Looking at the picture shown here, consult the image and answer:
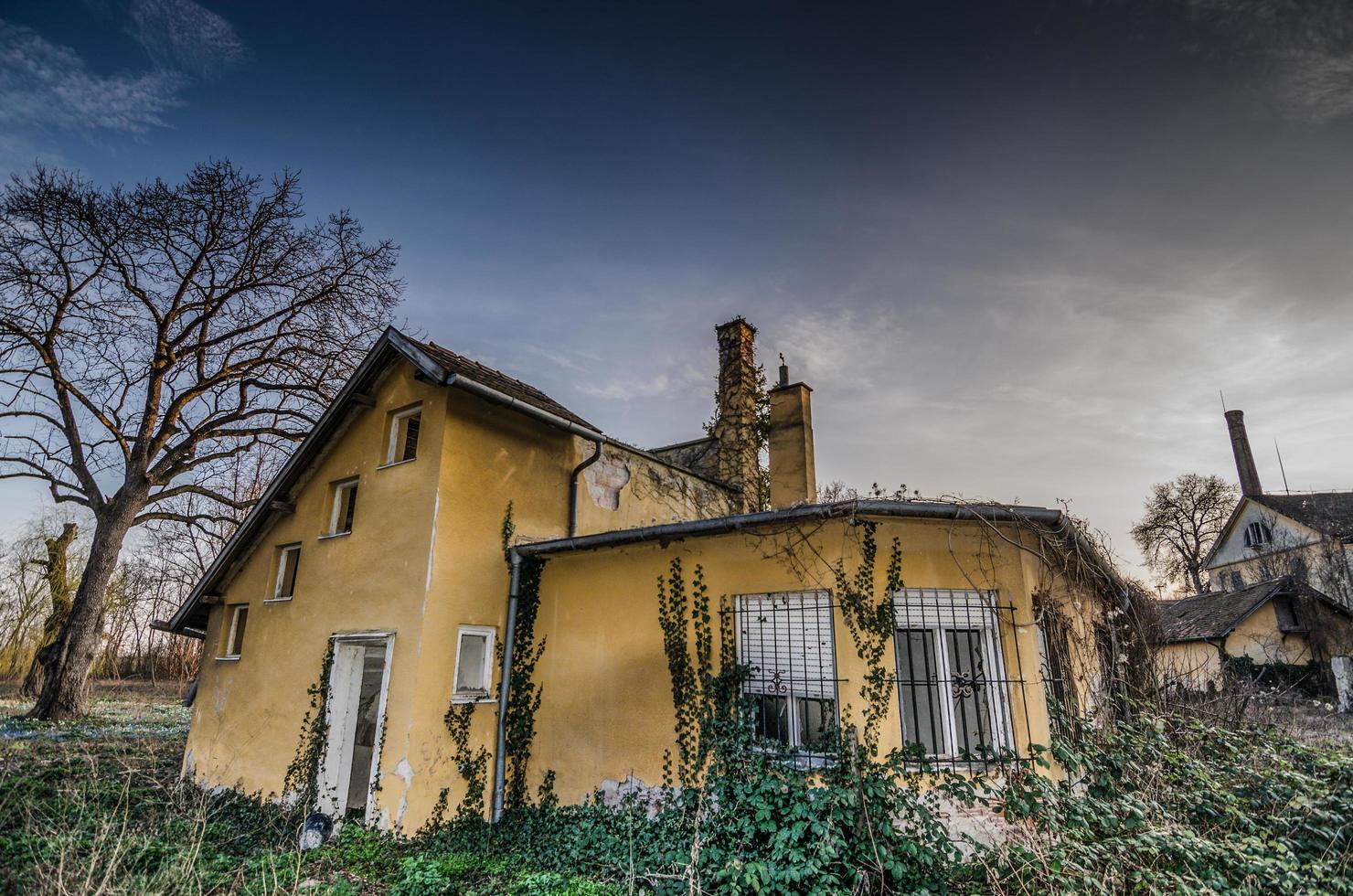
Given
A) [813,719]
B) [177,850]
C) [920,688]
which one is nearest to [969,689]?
[920,688]

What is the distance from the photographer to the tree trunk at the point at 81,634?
15.4 meters

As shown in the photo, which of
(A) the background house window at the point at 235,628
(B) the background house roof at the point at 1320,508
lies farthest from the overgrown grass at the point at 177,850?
(B) the background house roof at the point at 1320,508

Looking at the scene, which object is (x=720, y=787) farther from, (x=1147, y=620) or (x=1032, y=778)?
(x=1147, y=620)

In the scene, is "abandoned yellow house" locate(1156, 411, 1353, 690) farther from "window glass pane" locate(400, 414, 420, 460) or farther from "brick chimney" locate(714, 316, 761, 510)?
"window glass pane" locate(400, 414, 420, 460)

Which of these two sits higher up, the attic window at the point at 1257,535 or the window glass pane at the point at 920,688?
the attic window at the point at 1257,535

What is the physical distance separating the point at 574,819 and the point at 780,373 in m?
7.93

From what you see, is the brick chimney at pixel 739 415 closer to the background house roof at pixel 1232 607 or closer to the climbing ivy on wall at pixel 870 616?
the climbing ivy on wall at pixel 870 616

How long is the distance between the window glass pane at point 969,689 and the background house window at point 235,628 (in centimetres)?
1120

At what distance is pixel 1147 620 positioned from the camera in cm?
915

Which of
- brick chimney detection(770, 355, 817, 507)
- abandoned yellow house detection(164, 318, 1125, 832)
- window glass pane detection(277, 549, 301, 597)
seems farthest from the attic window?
window glass pane detection(277, 549, 301, 597)

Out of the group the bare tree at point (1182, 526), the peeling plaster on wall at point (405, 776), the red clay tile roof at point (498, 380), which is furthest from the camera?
the bare tree at point (1182, 526)

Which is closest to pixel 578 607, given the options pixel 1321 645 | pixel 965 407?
pixel 965 407

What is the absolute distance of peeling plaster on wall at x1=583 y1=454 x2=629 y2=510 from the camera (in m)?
10.6

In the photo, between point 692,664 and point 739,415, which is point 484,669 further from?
point 739,415
